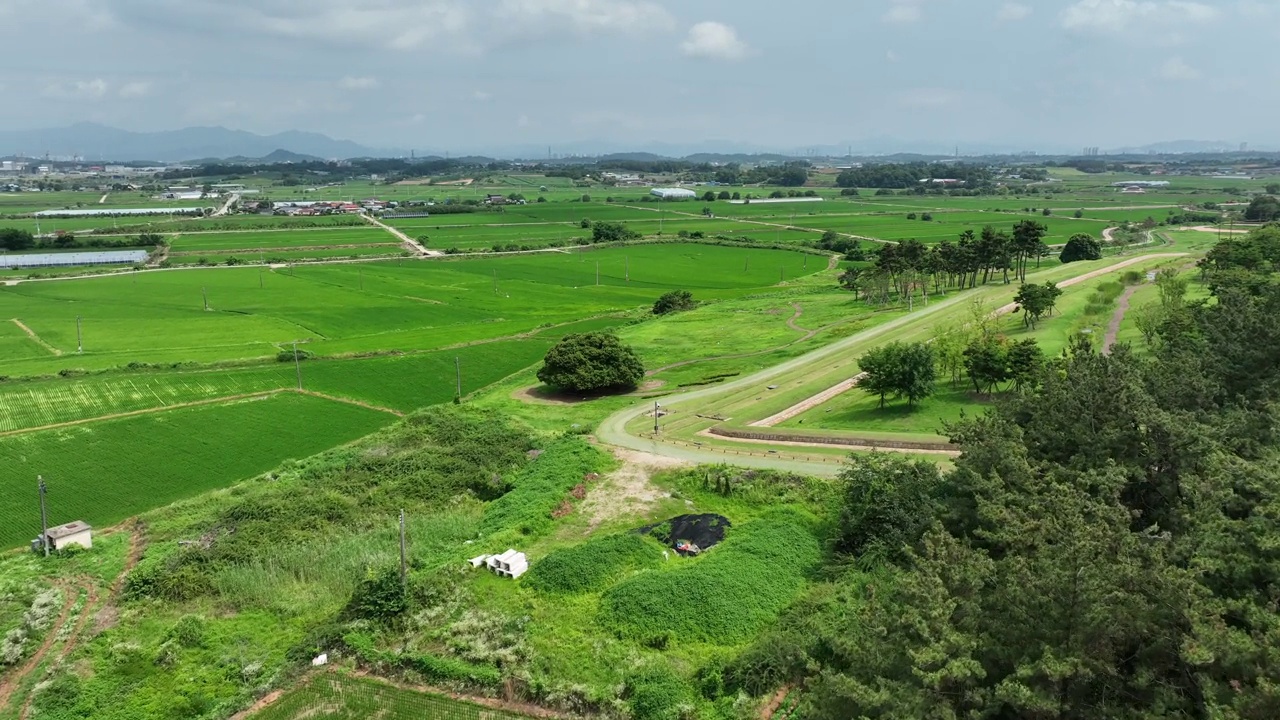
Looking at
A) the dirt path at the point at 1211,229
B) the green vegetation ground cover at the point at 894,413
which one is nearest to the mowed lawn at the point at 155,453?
the green vegetation ground cover at the point at 894,413

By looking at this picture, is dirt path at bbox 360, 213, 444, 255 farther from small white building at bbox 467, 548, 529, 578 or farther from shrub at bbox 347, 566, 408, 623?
shrub at bbox 347, 566, 408, 623

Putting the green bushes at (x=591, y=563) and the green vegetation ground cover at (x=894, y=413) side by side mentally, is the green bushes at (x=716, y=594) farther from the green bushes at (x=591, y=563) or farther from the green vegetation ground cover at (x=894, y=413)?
the green vegetation ground cover at (x=894, y=413)

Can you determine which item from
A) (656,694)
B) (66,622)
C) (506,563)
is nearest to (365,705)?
(506,563)

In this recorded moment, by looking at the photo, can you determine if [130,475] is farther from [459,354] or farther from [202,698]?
[459,354]

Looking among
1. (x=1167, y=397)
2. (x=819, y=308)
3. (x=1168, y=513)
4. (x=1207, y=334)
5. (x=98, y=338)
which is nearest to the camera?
(x=1168, y=513)

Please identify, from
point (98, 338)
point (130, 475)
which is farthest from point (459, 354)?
point (98, 338)

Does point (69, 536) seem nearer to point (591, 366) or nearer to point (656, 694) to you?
point (656, 694)

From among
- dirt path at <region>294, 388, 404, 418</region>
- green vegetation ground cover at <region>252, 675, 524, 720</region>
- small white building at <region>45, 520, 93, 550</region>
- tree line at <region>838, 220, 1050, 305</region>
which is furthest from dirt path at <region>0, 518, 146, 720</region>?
tree line at <region>838, 220, 1050, 305</region>
